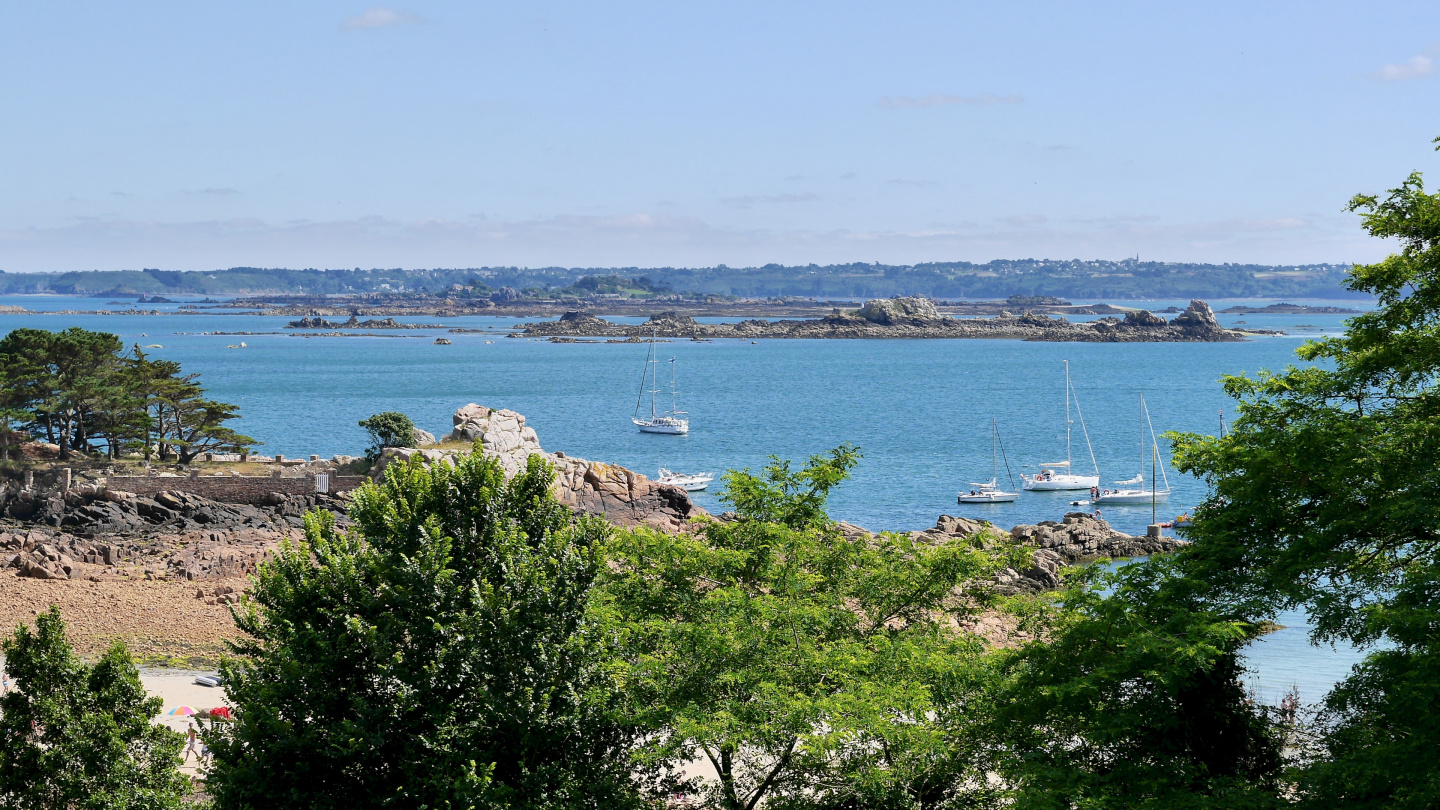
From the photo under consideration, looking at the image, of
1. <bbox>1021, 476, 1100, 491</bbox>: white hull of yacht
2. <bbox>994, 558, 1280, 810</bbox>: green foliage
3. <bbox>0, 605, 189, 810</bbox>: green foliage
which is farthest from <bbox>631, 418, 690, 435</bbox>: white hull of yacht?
<bbox>0, 605, 189, 810</bbox>: green foliage

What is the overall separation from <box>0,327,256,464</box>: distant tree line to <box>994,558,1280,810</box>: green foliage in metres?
49.5

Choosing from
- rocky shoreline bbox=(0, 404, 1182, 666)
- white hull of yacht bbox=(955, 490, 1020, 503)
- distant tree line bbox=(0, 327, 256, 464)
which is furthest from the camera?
white hull of yacht bbox=(955, 490, 1020, 503)

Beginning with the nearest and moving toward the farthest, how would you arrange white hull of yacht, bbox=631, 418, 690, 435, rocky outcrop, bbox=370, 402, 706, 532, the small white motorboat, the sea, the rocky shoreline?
the rocky shoreline → rocky outcrop, bbox=370, 402, 706, 532 → the sea → the small white motorboat → white hull of yacht, bbox=631, 418, 690, 435

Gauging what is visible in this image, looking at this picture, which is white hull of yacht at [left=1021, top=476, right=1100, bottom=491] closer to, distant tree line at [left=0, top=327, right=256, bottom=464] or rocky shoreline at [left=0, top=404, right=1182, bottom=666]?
rocky shoreline at [left=0, top=404, right=1182, bottom=666]

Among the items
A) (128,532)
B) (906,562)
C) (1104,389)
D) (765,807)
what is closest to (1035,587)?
(906,562)

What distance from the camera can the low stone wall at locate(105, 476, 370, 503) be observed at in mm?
50594

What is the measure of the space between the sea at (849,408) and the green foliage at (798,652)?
1817 centimetres

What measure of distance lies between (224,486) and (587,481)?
603 inches

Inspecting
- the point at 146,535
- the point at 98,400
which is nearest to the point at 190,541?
the point at 146,535

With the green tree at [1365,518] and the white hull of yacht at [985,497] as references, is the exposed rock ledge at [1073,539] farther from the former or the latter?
the green tree at [1365,518]

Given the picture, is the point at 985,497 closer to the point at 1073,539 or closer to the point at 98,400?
the point at 1073,539

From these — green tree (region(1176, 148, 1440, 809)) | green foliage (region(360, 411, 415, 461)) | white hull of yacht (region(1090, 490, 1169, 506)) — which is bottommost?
white hull of yacht (region(1090, 490, 1169, 506))

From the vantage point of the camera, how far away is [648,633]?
17.3m

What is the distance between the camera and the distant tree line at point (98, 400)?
2178 inches
